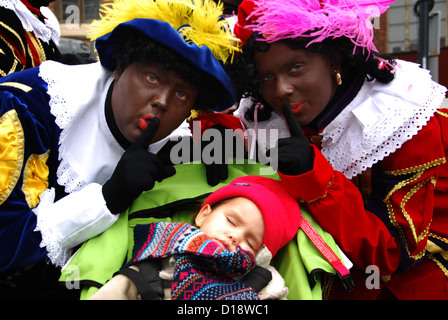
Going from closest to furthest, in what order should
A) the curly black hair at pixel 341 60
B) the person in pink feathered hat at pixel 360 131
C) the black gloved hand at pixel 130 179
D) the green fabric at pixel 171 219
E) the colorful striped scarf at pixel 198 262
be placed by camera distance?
the colorful striped scarf at pixel 198 262 < the green fabric at pixel 171 219 < the black gloved hand at pixel 130 179 < the person in pink feathered hat at pixel 360 131 < the curly black hair at pixel 341 60

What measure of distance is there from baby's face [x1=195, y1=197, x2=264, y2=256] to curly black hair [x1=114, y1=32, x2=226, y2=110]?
1.81ft

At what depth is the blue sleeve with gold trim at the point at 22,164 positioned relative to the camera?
4.86ft

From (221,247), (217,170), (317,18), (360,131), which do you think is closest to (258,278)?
(221,247)

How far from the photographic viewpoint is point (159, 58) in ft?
5.68

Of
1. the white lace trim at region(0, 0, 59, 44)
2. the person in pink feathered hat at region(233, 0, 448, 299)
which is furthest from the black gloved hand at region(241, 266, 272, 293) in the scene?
the white lace trim at region(0, 0, 59, 44)

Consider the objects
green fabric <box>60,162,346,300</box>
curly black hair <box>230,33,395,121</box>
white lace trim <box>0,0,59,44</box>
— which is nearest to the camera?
green fabric <box>60,162,346,300</box>

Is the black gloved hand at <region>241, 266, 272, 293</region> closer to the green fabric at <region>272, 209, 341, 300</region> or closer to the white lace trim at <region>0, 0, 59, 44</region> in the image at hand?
the green fabric at <region>272, 209, 341, 300</region>

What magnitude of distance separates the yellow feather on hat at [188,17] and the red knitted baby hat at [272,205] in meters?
0.59

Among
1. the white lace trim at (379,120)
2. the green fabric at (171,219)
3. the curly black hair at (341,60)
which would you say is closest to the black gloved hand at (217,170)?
the green fabric at (171,219)

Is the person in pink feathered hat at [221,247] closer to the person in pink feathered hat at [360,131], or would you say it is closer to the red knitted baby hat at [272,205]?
the red knitted baby hat at [272,205]

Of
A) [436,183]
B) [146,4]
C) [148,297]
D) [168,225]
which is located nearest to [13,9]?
[146,4]

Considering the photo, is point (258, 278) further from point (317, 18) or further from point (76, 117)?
point (317, 18)

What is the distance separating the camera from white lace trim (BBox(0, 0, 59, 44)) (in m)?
2.22
